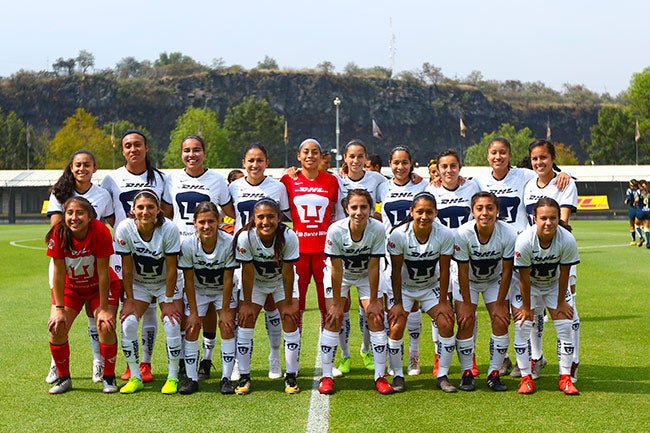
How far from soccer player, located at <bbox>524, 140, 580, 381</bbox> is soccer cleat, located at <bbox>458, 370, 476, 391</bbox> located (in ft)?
2.30

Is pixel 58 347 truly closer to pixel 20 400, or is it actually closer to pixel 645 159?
pixel 20 400

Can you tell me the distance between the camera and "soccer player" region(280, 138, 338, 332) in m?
7.21

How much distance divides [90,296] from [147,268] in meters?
0.59

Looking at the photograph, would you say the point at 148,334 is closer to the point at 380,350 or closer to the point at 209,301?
the point at 209,301

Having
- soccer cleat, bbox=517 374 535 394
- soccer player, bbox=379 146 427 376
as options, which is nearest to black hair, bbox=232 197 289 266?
soccer player, bbox=379 146 427 376

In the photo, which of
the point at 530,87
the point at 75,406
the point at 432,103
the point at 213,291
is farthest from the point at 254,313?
the point at 530,87

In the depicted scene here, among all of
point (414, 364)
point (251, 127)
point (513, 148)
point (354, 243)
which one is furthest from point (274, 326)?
point (251, 127)

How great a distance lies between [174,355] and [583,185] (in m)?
49.8

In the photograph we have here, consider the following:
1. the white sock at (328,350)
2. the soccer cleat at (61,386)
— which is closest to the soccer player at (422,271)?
the white sock at (328,350)

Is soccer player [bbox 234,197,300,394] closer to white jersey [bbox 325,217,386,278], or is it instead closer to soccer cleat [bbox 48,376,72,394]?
white jersey [bbox 325,217,386,278]

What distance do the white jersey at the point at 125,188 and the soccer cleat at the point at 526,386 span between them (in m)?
3.55

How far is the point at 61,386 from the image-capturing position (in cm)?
653

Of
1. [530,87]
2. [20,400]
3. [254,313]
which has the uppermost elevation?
[530,87]

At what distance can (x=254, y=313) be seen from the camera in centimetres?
668
